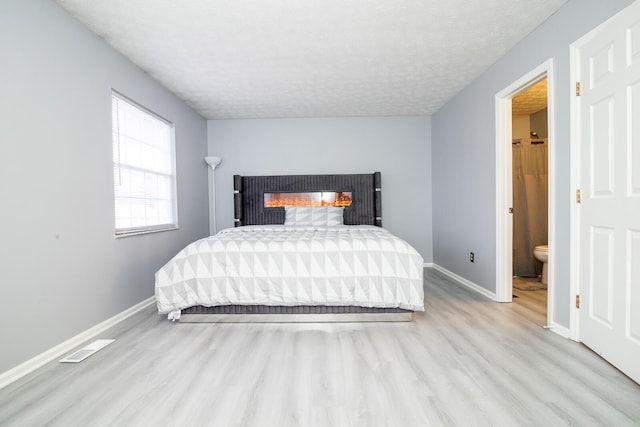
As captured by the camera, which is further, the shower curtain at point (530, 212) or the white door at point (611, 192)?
the shower curtain at point (530, 212)

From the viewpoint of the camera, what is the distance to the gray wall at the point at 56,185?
1923 mm

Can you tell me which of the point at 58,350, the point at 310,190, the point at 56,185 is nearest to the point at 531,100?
the point at 310,190

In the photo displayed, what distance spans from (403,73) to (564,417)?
326 cm

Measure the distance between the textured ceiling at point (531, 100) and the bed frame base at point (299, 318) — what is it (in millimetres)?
3200

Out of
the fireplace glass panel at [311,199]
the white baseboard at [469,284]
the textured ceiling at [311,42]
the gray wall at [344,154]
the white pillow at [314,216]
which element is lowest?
the white baseboard at [469,284]

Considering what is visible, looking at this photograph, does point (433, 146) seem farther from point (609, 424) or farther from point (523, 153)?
point (609, 424)

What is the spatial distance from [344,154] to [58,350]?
421cm

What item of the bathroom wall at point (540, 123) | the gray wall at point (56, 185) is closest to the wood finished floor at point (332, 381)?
the gray wall at point (56, 185)

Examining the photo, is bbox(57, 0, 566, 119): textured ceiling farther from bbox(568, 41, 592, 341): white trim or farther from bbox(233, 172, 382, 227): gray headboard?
bbox(233, 172, 382, 227): gray headboard

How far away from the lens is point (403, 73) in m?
3.53

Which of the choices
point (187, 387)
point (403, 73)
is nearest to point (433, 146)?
point (403, 73)

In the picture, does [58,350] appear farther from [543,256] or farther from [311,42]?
[543,256]

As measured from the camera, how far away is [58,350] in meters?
2.20

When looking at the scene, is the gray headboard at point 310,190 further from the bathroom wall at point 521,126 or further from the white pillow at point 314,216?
the bathroom wall at point 521,126
